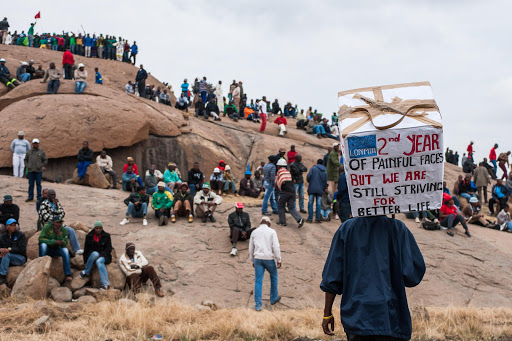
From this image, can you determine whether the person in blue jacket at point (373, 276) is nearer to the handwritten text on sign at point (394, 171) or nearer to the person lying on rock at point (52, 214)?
the handwritten text on sign at point (394, 171)

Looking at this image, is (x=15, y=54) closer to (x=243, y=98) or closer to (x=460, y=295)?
(x=243, y=98)

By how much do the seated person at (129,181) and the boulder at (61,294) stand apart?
7285 millimetres

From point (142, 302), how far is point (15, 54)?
83.6 ft

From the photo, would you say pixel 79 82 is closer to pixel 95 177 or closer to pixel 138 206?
pixel 95 177

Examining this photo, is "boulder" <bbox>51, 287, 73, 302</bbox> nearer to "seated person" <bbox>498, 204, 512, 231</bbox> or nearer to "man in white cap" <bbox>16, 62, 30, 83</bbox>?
"seated person" <bbox>498, 204, 512, 231</bbox>

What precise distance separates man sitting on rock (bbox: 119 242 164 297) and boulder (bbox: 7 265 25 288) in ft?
6.41

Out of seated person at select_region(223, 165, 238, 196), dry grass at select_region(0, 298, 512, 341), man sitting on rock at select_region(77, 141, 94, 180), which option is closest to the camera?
dry grass at select_region(0, 298, 512, 341)

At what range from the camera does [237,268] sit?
1201cm

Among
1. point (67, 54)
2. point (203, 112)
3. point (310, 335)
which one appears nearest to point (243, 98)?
point (203, 112)

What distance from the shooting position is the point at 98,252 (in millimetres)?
10695

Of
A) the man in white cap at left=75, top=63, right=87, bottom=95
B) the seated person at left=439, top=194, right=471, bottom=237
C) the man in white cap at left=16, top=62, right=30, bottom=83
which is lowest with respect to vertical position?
the seated person at left=439, top=194, right=471, bottom=237

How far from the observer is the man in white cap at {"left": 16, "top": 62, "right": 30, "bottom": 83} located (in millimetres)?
24188

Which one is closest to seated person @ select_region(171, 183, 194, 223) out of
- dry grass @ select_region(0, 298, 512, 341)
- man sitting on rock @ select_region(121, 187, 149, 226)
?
man sitting on rock @ select_region(121, 187, 149, 226)

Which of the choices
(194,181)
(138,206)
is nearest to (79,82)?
(194,181)
